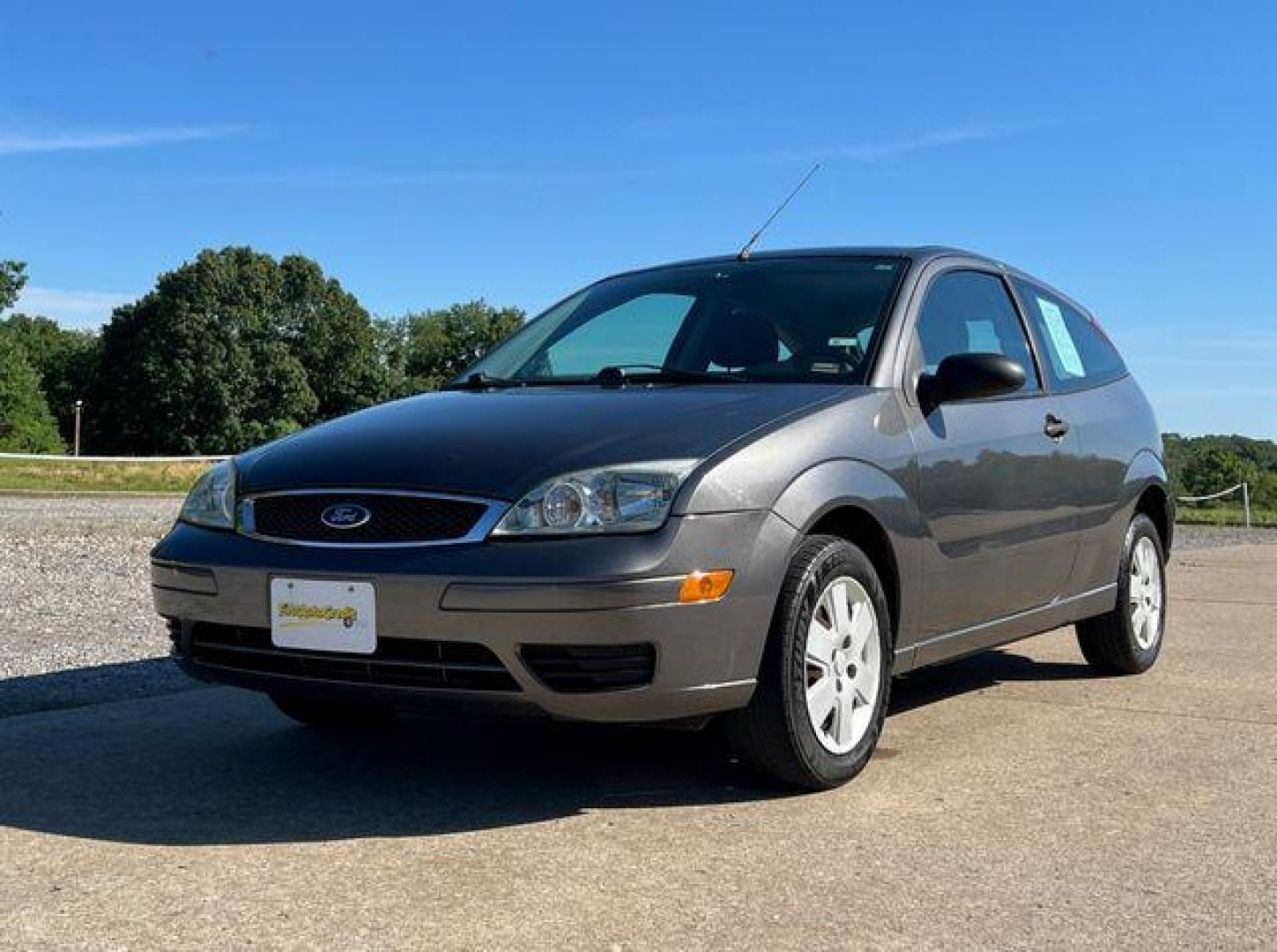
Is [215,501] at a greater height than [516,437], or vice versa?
[516,437]

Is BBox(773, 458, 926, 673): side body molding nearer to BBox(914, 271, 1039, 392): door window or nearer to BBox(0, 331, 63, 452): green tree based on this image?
BBox(914, 271, 1039, 392): door window

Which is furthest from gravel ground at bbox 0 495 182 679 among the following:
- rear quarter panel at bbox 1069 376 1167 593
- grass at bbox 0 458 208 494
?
grass at bbox 0 458 208 494

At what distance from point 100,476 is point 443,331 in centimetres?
5862

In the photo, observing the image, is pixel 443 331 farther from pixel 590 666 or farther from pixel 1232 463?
pixel 590 666

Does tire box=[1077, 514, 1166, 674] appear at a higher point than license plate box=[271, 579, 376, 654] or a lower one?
lower

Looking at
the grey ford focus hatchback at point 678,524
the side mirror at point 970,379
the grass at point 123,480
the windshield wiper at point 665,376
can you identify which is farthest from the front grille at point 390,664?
the grass at point 123,480

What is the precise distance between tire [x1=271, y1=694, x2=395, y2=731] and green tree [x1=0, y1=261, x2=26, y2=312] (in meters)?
58.0

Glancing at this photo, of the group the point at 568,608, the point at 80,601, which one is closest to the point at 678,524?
the point at 568,608

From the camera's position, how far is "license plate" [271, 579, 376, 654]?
144 inches

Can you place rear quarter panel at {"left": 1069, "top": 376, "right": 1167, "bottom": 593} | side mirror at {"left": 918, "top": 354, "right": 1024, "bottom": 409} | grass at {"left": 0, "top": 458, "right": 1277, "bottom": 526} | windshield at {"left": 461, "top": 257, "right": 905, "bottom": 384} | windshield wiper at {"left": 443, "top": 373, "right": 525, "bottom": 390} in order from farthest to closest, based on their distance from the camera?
1. grass at {"left": 0, "top": 458, "right": 1277, "bottom": 526}
2. rear quarter panel at {"left": 1069, "top": 376, "right": 1167, "bottom": 593}
3. windshield wiper at {"left": 443, "top": 373, "right": 525, "bottom": 390}
4. windshield at {"left": 461, "top": 257, "right": 905, "bottom": 384}
5. side mirror at {"left": 918, "top": 354, "right": 1024, "bottom": 409}

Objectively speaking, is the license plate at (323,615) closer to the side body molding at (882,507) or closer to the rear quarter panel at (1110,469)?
the side body molding at (882,507)

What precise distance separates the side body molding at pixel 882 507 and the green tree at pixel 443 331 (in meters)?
74.8

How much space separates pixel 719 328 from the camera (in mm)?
4992

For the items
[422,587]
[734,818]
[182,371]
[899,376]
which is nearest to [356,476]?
[422,587]
